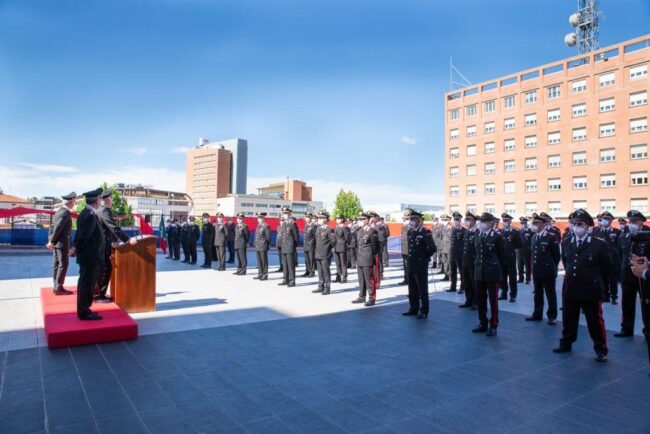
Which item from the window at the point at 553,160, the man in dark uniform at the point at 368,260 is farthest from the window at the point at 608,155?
the man in dark uniform at the point at 368,260

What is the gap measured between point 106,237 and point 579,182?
47.1m

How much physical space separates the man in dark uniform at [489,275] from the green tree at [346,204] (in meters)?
66.4

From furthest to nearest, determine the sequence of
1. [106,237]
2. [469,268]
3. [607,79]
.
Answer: [607,79]
[469,268]
[106,237]

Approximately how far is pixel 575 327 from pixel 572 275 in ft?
2.38

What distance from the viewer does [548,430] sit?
3.42 metres

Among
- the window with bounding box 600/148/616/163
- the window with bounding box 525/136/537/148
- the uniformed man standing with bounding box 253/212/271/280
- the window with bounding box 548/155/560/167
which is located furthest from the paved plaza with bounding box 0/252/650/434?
the window with bounding box 525/136/537/148

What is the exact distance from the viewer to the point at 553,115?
45750mm

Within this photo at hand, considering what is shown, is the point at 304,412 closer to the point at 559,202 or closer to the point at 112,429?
the point at 112,429

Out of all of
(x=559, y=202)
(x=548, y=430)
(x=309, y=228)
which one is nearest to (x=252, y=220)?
(x=309, y=228)

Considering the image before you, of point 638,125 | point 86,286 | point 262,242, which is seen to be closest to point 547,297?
point 86,286

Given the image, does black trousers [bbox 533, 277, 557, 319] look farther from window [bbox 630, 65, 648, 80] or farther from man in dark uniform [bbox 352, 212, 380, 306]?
window [bbox 630, 65, 648, 80]

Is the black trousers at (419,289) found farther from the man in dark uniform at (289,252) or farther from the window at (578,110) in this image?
the window at (578,110)

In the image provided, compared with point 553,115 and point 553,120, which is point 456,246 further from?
point 553,115

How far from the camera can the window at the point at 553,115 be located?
45438mm
